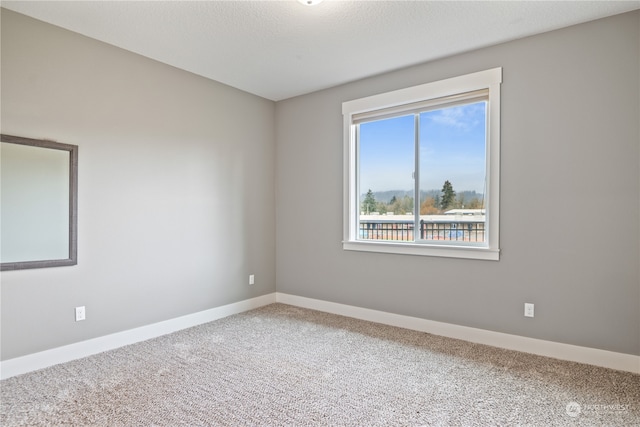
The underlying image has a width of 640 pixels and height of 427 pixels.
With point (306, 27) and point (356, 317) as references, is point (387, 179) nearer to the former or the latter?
point (356, 317)

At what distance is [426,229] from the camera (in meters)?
3.42

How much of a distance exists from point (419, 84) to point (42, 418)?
366 centimetres

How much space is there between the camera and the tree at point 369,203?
382 centimetres

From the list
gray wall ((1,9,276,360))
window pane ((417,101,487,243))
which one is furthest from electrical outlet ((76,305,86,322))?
window pane ((417,101,487,243))

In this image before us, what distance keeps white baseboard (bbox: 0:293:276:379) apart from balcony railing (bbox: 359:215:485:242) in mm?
1651

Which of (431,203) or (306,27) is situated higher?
(306,27)

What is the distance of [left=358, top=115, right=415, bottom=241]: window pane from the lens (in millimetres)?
3553

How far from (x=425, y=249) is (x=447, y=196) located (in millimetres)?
540

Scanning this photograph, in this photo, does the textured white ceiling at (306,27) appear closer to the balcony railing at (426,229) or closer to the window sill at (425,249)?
the balcony railing at (426,229)

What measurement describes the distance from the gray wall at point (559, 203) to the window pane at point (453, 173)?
245 millimetres

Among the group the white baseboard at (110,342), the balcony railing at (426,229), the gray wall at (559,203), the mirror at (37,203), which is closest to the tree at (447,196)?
the balcony railing at (426,229)

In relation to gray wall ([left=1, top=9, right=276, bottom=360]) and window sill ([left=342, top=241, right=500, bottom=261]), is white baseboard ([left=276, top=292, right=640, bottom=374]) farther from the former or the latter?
gray wall ([left=1, top=9, right=276, bottom=360])

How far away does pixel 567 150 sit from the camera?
2.65m

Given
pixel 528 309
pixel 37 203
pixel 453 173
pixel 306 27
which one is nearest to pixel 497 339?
pixel 528 309
